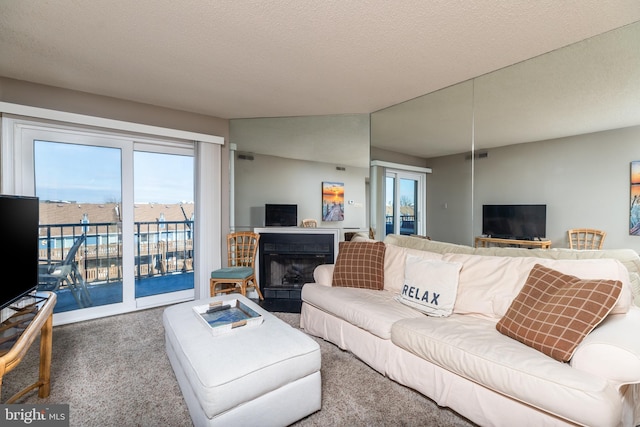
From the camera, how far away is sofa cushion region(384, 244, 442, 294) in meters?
2.57

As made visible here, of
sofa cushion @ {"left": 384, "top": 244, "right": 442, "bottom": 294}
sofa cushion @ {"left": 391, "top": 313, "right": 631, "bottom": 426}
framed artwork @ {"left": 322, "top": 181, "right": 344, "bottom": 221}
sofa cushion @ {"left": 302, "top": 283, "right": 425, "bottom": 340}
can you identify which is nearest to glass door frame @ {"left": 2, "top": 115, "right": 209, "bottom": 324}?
framed artwork @ {"left": 322, "top": 181, "right": 344, "bottom": 221}

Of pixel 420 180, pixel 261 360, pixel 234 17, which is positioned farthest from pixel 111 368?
pixel 420 180

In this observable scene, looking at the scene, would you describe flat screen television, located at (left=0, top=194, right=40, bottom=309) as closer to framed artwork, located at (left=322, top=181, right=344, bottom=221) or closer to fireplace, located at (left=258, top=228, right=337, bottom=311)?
fireplace, located at (left=258, top=228, right=337, bottom=311)

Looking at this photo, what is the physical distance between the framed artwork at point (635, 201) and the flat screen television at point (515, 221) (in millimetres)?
480

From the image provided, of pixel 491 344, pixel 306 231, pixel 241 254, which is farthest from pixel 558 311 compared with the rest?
pixel 241 254

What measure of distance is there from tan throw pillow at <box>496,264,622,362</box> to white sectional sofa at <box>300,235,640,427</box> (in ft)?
0.14

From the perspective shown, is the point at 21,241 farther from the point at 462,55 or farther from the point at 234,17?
the point at 462,55

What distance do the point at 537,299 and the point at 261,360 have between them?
158cm

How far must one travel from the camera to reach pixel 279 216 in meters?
3.89

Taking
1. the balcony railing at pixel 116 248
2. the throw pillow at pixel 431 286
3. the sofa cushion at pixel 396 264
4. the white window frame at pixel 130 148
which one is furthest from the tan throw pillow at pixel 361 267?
the balcony railing at pixel 116 248

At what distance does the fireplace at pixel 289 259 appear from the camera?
375cm

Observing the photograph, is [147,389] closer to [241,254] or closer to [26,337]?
[26,337]

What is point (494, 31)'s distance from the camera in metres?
1.95

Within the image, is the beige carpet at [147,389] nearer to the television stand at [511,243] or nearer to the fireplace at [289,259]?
the fireplace at [289,259]
